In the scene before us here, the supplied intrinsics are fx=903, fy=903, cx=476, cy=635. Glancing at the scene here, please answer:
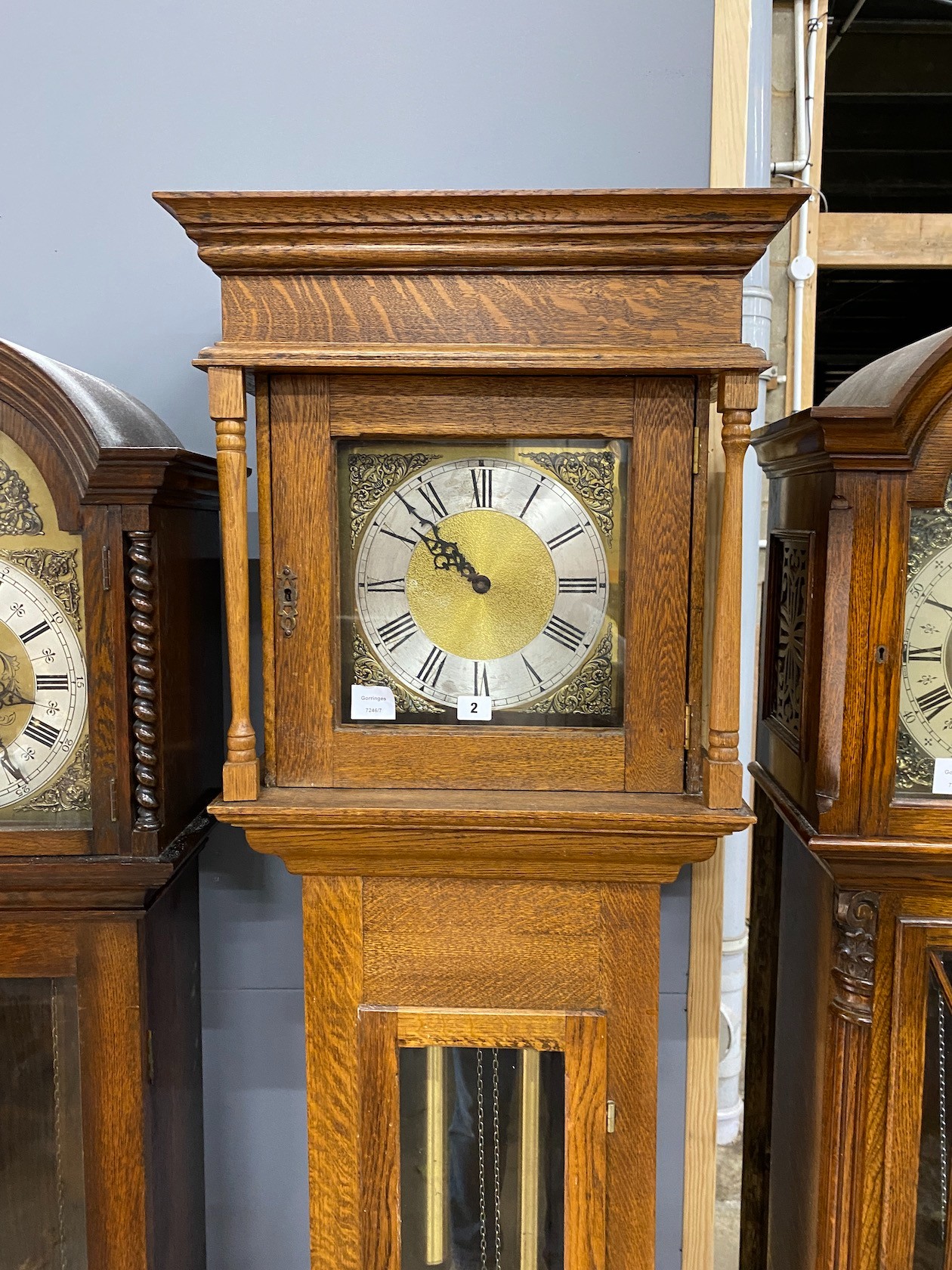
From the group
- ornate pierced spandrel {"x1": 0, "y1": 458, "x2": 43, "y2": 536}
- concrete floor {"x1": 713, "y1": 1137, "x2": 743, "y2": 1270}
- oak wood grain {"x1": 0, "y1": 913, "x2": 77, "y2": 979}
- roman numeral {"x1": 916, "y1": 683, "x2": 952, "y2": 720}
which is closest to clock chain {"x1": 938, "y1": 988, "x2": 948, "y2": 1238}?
roman numeral {"x1": 916, "y1": 683, "x2": 952, "y2": 720}

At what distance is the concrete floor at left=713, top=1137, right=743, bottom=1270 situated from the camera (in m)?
1.83

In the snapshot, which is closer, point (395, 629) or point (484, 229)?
point (484, 229)

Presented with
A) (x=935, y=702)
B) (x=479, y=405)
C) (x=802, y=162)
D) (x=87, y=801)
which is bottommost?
(x=87, y=801)

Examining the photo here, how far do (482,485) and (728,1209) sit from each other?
1781 mm

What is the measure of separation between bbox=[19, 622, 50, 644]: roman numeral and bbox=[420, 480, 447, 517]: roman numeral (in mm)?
507

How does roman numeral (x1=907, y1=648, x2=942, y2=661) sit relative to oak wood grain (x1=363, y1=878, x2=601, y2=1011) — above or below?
above

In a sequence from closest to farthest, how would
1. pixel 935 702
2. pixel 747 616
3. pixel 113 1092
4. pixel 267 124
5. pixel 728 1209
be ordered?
pixel 935 702
pixel 113 1092
pixel 267 124
pixel 747 616
pixel 728 1209

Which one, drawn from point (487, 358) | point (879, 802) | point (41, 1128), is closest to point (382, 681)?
point (487, 358)

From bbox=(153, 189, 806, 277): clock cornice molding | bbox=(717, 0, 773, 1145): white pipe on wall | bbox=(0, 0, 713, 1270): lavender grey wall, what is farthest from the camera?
bbox=(717, 0, 773, 1145): white pipe on wall

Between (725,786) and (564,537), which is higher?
(564,537)

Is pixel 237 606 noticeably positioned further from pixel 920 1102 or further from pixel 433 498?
pixel 920 1102

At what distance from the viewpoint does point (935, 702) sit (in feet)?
3.57

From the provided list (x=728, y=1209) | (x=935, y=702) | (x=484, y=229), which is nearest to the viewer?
(x=484, y=229)

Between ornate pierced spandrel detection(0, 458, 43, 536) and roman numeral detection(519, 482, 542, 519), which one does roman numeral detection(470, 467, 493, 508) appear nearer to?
roman numeral detection(519, 482, 542, 519)
